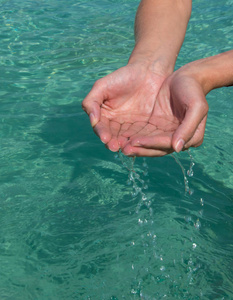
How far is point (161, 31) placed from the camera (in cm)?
324

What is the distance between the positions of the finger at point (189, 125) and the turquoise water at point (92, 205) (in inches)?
42.1

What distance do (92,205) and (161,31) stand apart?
1.51 m

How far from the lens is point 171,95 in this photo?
275 cm

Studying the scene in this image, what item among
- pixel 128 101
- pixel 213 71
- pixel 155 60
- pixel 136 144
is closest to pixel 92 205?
pixel 128 101

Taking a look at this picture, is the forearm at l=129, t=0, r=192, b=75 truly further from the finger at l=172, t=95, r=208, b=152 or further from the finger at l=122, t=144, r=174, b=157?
the finger at l=122, t=144, r=174, b=157

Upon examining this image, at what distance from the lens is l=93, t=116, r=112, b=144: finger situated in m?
2.32

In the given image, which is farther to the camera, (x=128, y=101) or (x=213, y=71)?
(x=128, y=101)

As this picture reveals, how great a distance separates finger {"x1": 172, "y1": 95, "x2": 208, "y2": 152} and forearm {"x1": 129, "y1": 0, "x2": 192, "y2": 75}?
0.89m

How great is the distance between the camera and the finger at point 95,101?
247cm

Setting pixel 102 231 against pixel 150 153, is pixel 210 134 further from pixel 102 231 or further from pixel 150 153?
pixel 150 153

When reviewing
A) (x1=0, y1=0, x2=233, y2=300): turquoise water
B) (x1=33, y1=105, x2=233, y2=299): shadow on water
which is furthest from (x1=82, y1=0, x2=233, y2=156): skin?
(x1=33, y1=105, x2=233, y2=299): shadow on water

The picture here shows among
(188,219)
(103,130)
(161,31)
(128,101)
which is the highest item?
(161,31)

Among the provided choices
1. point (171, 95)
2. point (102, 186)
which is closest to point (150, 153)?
point (171, 95)

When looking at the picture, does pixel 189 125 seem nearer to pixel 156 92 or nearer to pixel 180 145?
pixel 180 145
